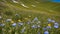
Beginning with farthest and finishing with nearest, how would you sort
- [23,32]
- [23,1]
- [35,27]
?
[23,1] < [35,27] < [23,32]

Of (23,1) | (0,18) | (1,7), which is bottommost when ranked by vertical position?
(23,1)

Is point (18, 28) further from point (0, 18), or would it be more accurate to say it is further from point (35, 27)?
point (0, 18)

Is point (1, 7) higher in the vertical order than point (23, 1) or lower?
higher

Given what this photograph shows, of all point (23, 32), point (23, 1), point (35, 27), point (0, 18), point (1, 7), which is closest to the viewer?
point (23, 32)

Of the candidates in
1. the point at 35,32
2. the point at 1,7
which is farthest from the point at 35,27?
the point at 1,7

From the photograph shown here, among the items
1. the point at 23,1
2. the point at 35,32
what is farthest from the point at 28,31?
the point at 23,1

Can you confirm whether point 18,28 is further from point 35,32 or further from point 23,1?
point 23,1

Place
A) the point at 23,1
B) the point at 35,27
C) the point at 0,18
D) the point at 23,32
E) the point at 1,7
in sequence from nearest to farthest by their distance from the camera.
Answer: the point at 23,32, the point at 35,27, the point at 0,18, the point at 1,7, the point at 23,1

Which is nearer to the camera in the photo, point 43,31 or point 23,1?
point 43,31

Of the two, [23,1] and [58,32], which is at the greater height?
[58,32]
